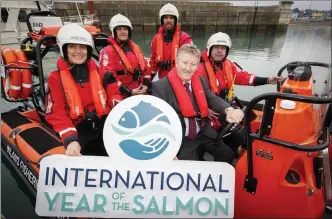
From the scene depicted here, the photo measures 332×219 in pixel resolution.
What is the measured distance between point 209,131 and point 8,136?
2182 millimetres

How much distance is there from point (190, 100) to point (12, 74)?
214 centimetres

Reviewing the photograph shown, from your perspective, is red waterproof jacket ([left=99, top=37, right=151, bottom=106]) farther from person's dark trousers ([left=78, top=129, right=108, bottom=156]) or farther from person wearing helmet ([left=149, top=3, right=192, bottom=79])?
person's dark trousers ([left=78, top=129, right=108, bottom=156])

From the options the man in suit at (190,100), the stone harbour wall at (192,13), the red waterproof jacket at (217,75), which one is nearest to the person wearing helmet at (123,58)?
the red waterproof jacket at (217,75)

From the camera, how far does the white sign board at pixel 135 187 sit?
136cm

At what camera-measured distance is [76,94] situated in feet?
6.27

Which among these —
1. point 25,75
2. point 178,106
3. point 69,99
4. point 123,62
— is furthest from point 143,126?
point 25,75

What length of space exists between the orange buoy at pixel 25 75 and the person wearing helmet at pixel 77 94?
A: 107 cm

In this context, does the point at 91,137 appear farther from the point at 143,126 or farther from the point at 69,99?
the point at 143,126

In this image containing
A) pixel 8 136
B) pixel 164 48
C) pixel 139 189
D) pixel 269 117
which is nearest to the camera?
pixel 139 189

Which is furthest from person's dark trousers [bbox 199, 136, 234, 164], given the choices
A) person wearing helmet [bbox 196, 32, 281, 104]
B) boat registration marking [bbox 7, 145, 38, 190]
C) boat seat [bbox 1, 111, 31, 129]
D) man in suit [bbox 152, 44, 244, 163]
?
boat seat [bbox 1, 111, 31, 129]

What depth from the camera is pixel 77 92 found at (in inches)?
76.1

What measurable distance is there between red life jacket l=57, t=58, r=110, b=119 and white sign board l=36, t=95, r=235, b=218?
1.91 ft

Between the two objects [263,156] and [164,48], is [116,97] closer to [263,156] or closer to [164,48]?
[263,156]

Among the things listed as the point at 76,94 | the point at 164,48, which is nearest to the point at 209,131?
the point at 76,94
